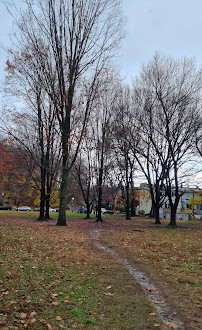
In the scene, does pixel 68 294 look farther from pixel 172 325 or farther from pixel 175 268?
pixel 175 268

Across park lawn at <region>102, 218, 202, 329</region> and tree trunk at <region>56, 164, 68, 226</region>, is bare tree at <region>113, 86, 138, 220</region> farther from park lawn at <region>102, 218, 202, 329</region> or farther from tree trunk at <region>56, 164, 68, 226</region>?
park lawn at <region>102, 218, 202, 329</region>

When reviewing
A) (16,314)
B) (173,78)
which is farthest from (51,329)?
(173,78)

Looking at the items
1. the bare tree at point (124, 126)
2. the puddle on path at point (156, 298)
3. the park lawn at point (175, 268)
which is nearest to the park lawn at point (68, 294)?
the puddle on path at point (156, 298)

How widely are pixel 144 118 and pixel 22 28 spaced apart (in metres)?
11.2

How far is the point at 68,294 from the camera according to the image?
16.9 ft

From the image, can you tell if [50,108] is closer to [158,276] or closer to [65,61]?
[65,61]

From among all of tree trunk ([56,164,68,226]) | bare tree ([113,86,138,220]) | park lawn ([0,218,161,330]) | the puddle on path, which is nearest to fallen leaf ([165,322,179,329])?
the puddle on path

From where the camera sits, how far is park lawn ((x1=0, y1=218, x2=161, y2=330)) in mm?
3992

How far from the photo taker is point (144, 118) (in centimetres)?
2198

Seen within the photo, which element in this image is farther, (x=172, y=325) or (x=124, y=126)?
(x=124, y=126)

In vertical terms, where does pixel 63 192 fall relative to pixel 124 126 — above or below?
below

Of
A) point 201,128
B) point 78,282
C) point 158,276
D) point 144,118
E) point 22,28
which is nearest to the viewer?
point 78,282

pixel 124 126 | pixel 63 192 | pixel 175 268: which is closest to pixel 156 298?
pixel 175 268

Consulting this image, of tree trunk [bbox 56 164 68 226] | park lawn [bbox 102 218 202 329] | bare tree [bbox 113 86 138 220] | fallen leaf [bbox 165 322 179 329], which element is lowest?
park lawn [bbox 102 218 202 329]
